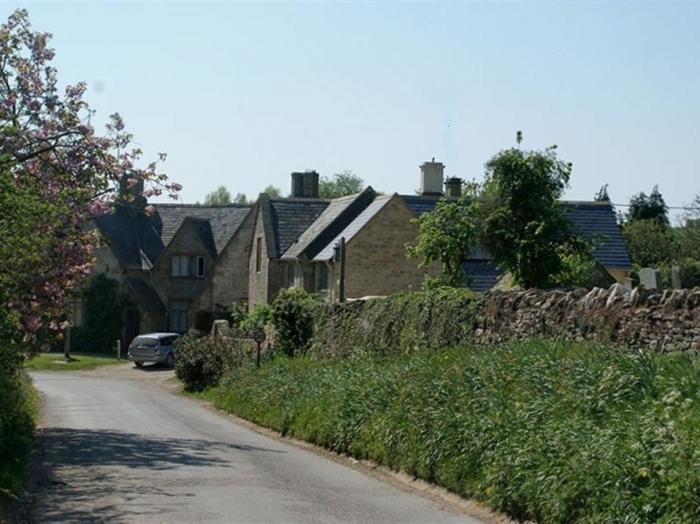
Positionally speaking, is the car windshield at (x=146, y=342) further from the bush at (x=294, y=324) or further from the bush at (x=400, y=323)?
the bush at (x=400, y=323)

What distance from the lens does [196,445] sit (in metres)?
22.6

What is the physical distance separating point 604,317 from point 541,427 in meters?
3.85

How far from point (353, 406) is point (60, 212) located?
6431 millimetres

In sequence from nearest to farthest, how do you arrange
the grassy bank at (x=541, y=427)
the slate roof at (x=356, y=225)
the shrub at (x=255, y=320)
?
the grassy bank at (x=541, y=427), the shrub at (x=255, y=320), the slate roof at (x=356, y=225)

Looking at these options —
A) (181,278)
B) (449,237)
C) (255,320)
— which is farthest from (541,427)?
(181,278)

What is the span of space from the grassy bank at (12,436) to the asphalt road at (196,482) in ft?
1.02

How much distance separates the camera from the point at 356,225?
163ft

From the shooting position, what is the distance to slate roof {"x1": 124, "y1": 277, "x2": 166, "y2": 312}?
208 feet

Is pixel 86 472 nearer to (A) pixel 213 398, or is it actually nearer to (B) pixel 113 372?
(A) pixel 213 398

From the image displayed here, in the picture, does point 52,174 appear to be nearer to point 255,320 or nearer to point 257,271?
point 255,320

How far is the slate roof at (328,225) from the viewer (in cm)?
5131

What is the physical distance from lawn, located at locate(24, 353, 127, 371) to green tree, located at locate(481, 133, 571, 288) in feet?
98.4

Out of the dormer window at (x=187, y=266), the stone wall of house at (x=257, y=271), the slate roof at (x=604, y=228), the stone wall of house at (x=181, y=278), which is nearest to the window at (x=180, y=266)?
the dormer window at (x=187, y=266)

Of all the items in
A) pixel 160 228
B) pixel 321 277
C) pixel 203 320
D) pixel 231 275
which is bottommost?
pixel 203 320
